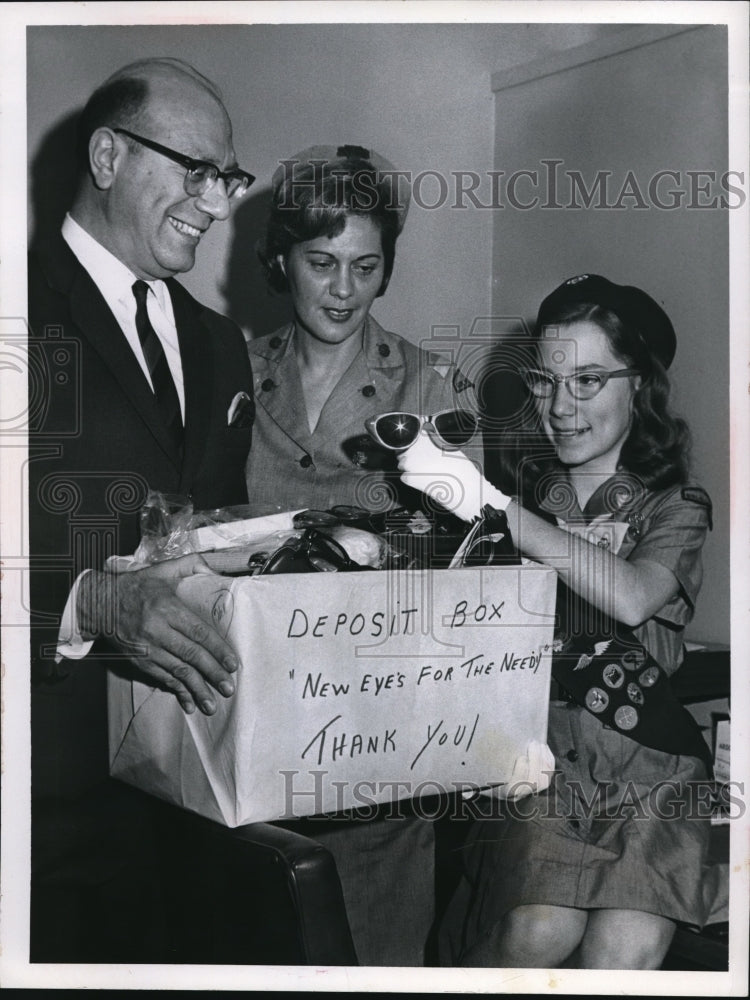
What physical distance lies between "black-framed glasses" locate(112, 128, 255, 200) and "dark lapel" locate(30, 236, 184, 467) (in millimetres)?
151

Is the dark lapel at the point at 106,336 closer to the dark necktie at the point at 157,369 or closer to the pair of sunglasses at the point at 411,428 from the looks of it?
the dark necktie at the point at 157,369

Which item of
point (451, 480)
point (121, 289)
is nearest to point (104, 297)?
point (121, 289)

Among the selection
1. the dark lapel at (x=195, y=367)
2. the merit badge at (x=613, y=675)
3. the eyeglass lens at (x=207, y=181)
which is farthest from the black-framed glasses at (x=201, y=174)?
the merit badge at (x=613, y=675)

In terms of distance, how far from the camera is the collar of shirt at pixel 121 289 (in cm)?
121

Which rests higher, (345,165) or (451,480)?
(345,165)

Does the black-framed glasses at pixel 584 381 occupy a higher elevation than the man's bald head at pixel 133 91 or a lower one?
lower

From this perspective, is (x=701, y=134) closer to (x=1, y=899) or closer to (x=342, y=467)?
(x=342, y=467)

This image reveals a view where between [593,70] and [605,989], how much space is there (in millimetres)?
1074

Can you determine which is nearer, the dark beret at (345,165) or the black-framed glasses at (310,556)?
the black-framed glasses at (310,556)

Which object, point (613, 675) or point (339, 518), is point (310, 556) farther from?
point (613, 675)

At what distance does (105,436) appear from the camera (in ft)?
3.93

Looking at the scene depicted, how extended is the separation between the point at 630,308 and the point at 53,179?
0.70 m

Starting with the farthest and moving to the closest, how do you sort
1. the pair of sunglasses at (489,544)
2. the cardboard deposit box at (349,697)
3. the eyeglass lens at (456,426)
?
the eyeglass lens at (456,426) < the pair of sunglasses at (489,544) < the cardboard deposit box at (349,697)

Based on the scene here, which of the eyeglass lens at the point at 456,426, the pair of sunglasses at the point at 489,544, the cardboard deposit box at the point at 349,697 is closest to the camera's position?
the cardboard deposit box at the point at 349,697
